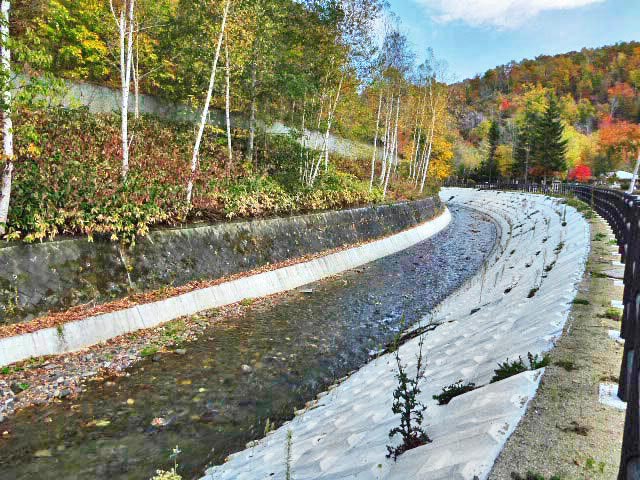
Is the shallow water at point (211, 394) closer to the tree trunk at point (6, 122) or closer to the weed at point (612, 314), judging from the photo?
the weed at point (612, 314)

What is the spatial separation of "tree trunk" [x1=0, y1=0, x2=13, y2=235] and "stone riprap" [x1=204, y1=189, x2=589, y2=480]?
7.30 m

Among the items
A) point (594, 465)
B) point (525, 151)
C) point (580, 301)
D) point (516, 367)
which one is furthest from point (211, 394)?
point (525, 151)

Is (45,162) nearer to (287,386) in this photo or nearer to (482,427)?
(287,386)

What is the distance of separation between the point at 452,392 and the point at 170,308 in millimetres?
7795

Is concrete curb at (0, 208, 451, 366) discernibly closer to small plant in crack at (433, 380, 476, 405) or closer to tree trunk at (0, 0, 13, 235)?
tree trunk at (0, 0, 13, 235)

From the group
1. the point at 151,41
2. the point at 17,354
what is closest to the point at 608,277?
the point at 17,354

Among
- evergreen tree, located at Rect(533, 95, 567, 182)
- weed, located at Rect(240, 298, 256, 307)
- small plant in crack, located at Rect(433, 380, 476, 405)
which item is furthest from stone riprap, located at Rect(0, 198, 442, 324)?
evergreen tree, located at Rect(533, 95, 567, 182)

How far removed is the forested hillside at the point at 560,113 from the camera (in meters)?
63.9

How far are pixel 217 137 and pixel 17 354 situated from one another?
1604 cm

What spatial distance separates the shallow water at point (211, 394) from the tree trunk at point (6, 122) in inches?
178

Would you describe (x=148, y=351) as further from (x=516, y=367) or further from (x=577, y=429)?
(x=577, y=429)

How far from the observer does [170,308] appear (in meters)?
10.1

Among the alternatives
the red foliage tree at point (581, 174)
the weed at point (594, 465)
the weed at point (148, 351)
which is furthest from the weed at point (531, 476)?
the red foliage tree at point (581, 174)

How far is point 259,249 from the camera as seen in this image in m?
13.8
